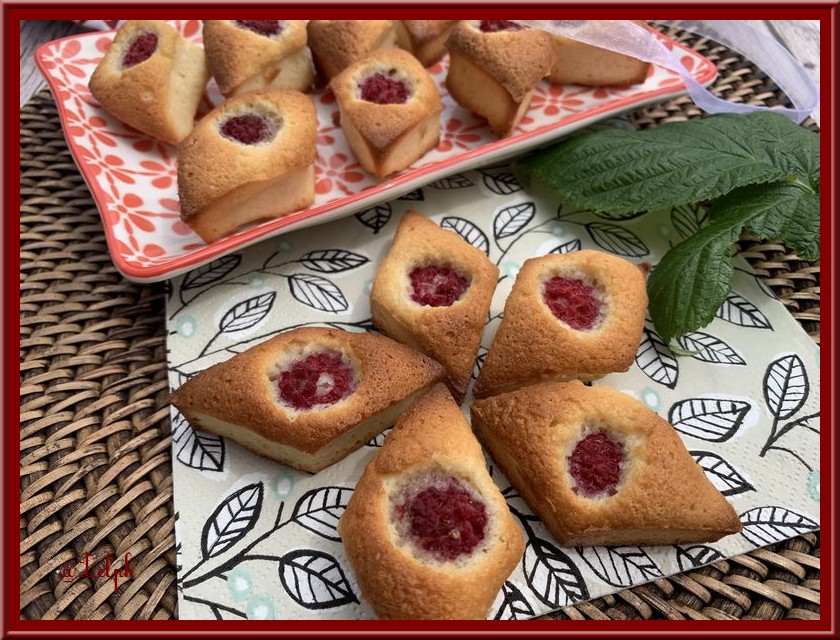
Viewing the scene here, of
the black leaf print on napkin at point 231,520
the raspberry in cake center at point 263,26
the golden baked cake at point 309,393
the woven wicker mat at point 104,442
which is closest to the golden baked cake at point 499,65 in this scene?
the raspberry in cake center at point 263,26

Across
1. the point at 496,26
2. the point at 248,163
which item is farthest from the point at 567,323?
the point at 496,26

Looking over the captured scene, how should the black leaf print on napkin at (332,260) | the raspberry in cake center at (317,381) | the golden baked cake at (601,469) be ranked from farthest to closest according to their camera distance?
the black leaf print on napkin at (332,260), the raspberry in cake center at (317,381), the golden baked cake at (601,469)

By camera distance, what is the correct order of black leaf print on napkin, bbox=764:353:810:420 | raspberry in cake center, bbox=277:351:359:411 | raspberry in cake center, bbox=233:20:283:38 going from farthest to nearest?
1. raspberry in cake center, bbox=233:20:283:38
2. black leaf print on napkin, bbox=764:353:810:420
3. raspberry in cake center, bbox=277:351:359:411

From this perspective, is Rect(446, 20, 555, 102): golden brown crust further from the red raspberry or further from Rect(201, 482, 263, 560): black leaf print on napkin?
Rect(201, 482, 263, 560): black leaf print on napkin

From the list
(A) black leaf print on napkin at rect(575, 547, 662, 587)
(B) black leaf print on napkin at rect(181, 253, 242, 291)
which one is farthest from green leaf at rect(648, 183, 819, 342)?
(B) black leaf print on napkin at rect(181, 253, 242, 291)

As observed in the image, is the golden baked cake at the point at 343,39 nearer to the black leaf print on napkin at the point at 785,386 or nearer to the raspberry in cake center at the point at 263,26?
the raspberry in cake center at the point at 263,26

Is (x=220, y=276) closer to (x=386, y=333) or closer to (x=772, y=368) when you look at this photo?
(x=386, y=333)
